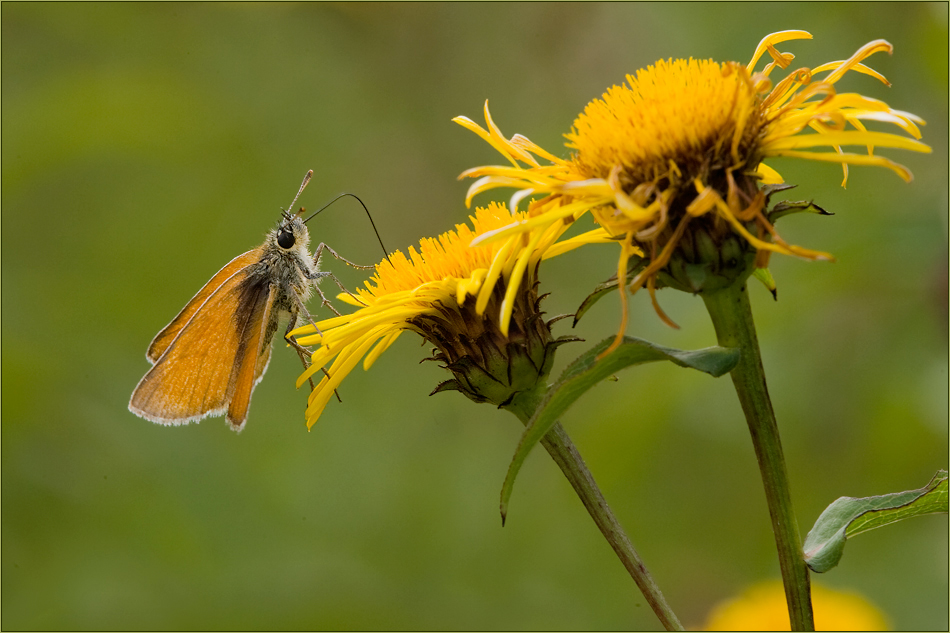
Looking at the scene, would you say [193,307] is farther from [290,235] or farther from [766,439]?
[766,439]

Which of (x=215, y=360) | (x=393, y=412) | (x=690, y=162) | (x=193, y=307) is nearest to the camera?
(x=690, y=162)

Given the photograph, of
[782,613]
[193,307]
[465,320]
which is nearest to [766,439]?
[465,320]

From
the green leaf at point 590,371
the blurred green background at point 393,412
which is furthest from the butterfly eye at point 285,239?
the green leaf at point 590,371

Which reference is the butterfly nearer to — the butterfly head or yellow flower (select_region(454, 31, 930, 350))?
the butterfly head

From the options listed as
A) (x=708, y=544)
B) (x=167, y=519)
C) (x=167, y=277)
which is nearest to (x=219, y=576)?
(x=167, y=519)

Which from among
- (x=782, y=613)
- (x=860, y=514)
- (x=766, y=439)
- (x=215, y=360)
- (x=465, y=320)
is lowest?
(x=782, y=613)

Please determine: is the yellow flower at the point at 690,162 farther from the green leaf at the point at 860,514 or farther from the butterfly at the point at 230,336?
the butterfly at the point at 230,336

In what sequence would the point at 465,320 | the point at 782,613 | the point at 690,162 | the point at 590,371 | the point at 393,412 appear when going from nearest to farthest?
the point at 590,371, the point at 690,162, the point at 465,320, the point at 782,613, the point at 393,412
